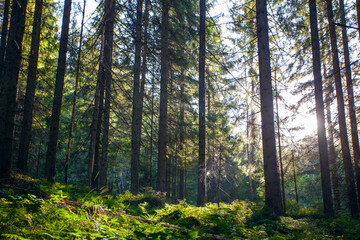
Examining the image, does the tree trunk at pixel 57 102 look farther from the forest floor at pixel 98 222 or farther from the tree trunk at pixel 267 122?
the tree trunk at pixel 267 122

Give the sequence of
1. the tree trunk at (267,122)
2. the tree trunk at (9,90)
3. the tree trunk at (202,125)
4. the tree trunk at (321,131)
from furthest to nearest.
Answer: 1. the tree trunk at (202,125)
2. the tree trunk at (321,131)
3. the tree trunk at (267,122)
4. the tree trunk at (9,90)

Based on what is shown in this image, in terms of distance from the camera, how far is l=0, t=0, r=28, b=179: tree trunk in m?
5.60

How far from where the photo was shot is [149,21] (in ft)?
43.5

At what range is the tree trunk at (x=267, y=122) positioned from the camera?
23.0 ft

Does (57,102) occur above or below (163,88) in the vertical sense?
below

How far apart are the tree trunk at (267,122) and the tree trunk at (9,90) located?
744cm

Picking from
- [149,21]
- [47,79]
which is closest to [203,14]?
[149,21]

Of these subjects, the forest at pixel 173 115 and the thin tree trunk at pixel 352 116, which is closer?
the forest at pixel 173 115

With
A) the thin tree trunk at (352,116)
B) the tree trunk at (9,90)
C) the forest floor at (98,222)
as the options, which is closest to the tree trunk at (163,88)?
the forest floor at (98,222)

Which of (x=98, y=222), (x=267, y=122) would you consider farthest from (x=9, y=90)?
(x=267, y=122)

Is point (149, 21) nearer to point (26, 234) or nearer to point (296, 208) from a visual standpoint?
point (26, 234)

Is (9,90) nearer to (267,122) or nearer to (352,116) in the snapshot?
(267,122)

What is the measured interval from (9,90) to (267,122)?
776 cm

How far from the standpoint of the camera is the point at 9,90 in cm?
579
